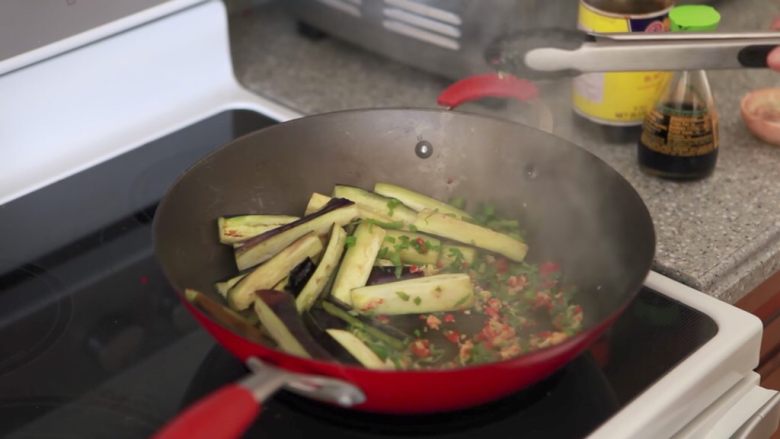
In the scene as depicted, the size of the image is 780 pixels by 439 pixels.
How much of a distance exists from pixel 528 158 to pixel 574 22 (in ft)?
1.00

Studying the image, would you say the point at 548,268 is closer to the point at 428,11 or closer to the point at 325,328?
the point at 325,328

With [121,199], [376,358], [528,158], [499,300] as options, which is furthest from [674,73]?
[121,199]

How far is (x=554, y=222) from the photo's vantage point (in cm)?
89

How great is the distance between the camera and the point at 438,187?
94cm

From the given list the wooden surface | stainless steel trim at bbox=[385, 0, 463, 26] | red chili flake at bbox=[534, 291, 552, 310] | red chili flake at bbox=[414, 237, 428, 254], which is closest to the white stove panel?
stainless steel trim at bbox=[385, 0, 463, 26]

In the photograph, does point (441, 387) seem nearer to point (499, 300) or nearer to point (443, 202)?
point (499, 300)

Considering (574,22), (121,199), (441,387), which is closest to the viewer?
(441,387)

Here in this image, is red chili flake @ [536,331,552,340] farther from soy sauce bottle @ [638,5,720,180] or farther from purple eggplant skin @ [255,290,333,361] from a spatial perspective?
soy sauce bottle @ [638,5,720,180]

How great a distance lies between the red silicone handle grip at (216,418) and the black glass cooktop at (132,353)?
151mm

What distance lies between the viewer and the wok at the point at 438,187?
773 mm

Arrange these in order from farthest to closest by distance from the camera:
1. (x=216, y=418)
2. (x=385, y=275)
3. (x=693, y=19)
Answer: (x=693, y=19) → (x=385, y=275) → (x=216, y=418)

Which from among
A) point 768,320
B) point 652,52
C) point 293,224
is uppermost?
point 652,52

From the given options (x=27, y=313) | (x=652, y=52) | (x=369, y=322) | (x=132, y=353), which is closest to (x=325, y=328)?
(x=369, y=322)

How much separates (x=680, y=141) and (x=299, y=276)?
16.4 inches
